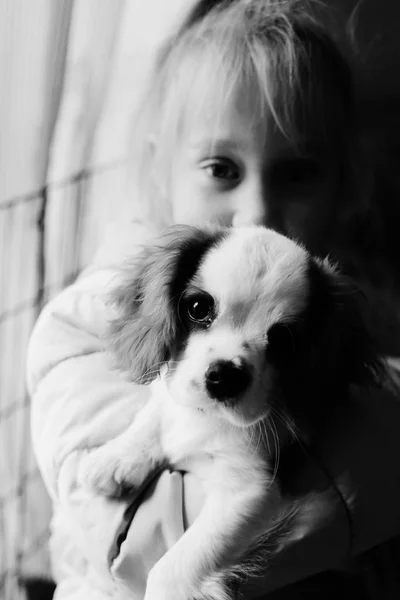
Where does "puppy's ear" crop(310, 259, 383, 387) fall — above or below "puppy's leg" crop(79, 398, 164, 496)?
above

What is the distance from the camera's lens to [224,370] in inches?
14.0

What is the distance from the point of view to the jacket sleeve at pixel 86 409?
0.45 metres

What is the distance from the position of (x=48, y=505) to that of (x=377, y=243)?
0.39 meters

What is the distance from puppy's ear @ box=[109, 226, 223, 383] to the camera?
1.29 ft

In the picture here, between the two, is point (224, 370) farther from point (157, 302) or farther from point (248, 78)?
point (248, 78)

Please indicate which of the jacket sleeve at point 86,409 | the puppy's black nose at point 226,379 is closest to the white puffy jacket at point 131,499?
the jacket sleeve at point 86,409

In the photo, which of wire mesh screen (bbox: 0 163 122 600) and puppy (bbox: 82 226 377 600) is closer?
puppy (bbox: 82 226 377 600)

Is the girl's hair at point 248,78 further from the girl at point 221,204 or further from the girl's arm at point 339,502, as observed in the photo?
the girl's arm at point 339,502

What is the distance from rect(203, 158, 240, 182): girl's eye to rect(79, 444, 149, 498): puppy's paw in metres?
0.22

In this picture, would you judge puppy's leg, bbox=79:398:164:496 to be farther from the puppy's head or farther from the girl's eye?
the girl's eye

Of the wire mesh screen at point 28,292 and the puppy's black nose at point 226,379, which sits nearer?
the puppy's black nose at point 226,379

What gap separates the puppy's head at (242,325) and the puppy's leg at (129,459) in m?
0.05

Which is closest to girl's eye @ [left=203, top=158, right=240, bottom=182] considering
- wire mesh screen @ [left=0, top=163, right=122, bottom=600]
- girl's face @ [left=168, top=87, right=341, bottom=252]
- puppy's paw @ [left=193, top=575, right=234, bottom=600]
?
girl's face @ [left=168, top=87, right=341, bottom=252]

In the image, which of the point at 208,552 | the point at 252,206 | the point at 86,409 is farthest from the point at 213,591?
the point at 252,206
